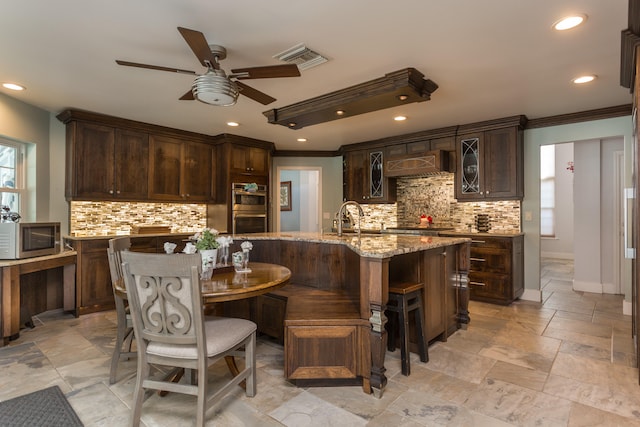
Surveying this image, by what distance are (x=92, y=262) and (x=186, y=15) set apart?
322cm

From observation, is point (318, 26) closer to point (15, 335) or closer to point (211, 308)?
point (211, 308)

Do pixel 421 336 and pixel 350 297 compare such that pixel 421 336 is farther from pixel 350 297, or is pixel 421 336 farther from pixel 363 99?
pixel 363 99

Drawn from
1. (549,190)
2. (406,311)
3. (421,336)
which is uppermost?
(549,190)

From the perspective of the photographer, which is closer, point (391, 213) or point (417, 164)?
point (417, 164)

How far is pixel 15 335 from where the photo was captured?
318 centimetres

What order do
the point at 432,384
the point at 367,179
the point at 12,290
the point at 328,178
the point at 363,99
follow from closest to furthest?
the point at 432,384, the point at 12,290, the point at 363,99, the point at 367,179, the point at 328,178

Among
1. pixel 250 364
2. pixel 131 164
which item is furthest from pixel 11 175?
pixel 250 364

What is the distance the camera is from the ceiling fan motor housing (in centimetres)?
230

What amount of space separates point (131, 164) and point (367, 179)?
375 cm

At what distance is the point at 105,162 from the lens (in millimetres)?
4426

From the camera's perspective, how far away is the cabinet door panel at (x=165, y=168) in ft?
16.0

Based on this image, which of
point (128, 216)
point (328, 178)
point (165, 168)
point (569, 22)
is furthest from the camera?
point (328, 178)

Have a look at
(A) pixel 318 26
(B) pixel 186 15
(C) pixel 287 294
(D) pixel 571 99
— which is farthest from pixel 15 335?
(D) pixel 571 99

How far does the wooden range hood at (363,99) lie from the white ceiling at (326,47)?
0.29 feet
